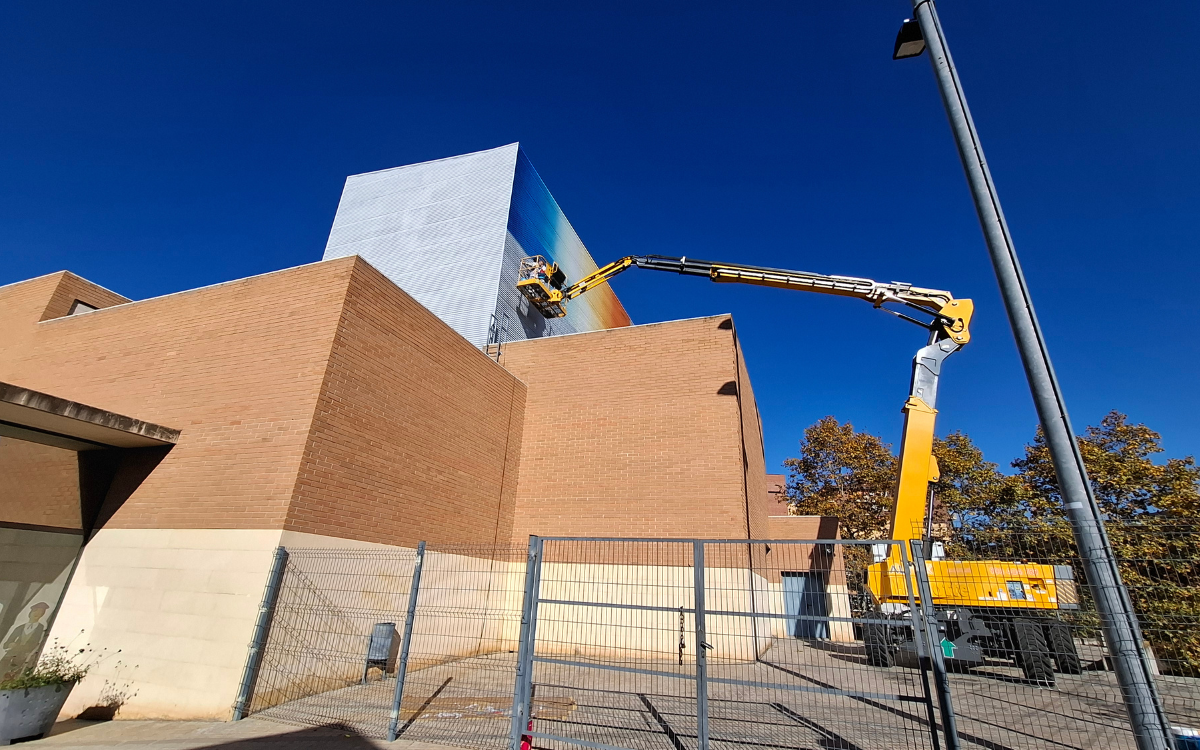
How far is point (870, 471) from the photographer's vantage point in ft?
84.0

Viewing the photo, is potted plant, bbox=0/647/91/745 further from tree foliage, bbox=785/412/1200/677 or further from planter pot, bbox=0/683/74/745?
tree foliage, bbox=785/412/1200/677

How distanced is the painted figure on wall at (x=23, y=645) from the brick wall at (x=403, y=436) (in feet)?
15.3

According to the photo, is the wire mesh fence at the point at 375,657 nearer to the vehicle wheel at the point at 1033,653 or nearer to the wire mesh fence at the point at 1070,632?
the vehicle wheel at the point at 1033,653

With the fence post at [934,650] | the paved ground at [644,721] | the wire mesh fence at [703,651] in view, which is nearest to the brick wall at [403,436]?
the wire mesh fence at [703,651]

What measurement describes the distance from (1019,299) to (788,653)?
39.5 ft

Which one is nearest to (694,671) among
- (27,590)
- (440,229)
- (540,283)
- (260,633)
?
(260,633)

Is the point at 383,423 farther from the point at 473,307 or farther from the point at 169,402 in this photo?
the point at 473,307

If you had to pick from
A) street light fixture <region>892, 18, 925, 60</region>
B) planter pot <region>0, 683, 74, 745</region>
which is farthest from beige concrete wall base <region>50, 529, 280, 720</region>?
street light fixture <region>892, 18, 925, 60</region>

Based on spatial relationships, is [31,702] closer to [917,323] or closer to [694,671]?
[694,671]

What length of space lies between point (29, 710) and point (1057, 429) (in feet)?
37.0

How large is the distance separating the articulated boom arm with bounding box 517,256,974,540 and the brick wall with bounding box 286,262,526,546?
7.39 metres

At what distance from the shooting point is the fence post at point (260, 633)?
23.7 ft

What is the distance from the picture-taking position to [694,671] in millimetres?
10617

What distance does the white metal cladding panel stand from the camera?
797 inches
